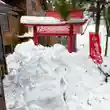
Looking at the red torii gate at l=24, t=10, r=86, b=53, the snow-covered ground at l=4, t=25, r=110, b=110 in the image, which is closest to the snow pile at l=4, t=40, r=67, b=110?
the snow-covered ground at l=4, t=25, r=110, b=110

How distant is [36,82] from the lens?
7730mm

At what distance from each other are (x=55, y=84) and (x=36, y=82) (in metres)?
0.77

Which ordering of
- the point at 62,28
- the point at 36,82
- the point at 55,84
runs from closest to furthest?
the point at 55,84 → the point at 36,82 → the point at 62,28

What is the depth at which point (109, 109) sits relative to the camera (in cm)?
658

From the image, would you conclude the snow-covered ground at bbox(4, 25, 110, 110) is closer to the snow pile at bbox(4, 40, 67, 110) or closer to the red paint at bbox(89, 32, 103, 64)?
the snow pile at bbox(4, 40, 67, 110)

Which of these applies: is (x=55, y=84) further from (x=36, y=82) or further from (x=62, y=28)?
(x=62, y=28)

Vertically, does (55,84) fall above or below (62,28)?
below

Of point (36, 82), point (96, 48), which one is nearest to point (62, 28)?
point (96, 48)

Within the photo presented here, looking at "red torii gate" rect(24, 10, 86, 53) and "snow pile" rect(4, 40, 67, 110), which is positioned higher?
"red torii gate" rect(24, 10, 86, 53)

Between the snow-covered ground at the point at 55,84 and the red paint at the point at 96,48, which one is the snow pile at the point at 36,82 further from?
the red paint at the point at 96,48

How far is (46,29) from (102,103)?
23.5 feet

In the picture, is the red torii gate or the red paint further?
the red torii gate

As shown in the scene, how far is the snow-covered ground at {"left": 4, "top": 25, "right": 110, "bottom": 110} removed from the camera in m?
6.27

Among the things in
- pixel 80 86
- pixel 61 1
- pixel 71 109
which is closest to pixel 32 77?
pixel 80 86
